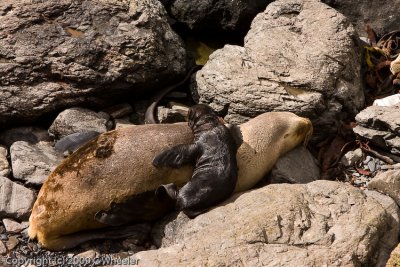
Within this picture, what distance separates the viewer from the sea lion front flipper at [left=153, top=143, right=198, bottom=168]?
5820 millimetres

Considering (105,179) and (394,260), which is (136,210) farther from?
(394,260)

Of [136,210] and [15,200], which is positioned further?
[15,200]

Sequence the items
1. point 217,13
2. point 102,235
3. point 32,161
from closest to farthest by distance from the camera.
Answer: point 102,235 → point 32,161 → point 217,13

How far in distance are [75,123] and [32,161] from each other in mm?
679

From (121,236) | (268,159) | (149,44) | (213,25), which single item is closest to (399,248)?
(268,159)

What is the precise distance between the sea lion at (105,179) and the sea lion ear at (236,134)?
75 mm

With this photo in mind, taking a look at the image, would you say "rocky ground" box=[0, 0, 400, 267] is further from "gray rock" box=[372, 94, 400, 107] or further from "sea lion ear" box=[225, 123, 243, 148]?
"sea lion ear" box=[225, 123, 243, 148]

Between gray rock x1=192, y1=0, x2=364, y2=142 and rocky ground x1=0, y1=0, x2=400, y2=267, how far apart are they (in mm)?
13

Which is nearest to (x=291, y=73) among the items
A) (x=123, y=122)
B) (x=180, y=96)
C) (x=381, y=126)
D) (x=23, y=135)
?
(x=381, y=126)

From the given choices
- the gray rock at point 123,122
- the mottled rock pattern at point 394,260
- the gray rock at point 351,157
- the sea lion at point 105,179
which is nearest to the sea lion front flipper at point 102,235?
the sea lion at point 105,179

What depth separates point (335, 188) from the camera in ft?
18.7

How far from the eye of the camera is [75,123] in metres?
6.70

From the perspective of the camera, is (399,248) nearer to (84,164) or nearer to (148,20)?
(84,164)

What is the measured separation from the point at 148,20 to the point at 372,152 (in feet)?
9.41
